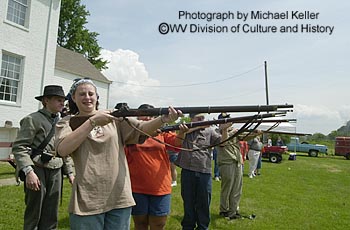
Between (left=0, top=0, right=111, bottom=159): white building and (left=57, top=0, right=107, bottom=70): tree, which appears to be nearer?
(left=0, top=0, right=111, bottom=159): white building

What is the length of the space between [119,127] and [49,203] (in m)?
1.86

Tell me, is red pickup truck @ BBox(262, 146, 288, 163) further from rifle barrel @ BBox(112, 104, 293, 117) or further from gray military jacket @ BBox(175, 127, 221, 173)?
rifle barrel @ BBox(112, 104, 293, 117)

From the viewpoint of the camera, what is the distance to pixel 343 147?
1278 inches

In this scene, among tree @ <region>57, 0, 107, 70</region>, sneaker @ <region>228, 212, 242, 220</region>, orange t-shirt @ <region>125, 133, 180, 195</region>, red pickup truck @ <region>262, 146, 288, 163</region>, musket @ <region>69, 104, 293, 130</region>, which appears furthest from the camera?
tree @ <region>57, 0, 107, 70</region>

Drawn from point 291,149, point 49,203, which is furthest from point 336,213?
point 291,149

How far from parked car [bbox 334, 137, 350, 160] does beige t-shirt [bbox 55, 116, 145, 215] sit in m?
34.7

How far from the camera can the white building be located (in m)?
13.7

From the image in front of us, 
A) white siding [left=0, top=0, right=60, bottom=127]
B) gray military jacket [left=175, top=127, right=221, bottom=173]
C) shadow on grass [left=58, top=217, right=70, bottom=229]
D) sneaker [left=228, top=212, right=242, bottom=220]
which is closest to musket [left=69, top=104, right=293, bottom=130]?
gray military jacket [left=175, top=127, right=221, bottom=173]

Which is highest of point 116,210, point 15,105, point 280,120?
point 15,105

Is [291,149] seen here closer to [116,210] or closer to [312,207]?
[312,207]

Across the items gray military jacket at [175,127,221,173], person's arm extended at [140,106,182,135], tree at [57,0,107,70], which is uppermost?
tree at [57,0,107,70]

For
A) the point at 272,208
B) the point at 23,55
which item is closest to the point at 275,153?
the point at 272,208

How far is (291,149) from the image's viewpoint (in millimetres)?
33625

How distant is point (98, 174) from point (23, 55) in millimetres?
14337
